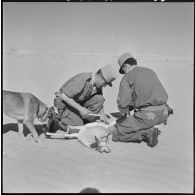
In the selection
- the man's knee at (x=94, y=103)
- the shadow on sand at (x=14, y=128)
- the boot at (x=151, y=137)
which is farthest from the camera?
the shadow on sand at (x=14, y=128)

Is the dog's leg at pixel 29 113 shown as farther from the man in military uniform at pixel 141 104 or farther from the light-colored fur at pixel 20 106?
the man in military uniform at pixel 141 104

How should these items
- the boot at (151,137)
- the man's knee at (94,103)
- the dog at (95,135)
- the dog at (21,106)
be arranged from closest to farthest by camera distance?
1. the dog at (95,135)
2. the boot at (151,137)
3. the dog at (21,106)
4. the man's knee at (94,103)

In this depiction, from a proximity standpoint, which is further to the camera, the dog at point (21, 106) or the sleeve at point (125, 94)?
the dog at point (21, 106)

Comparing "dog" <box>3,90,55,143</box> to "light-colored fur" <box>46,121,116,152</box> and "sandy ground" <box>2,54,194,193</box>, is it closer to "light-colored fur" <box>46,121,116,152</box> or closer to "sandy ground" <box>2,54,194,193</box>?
"sandy ground" <box>2,54,194,193</box>

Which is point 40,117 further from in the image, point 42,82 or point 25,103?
point 42,82

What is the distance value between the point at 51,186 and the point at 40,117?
2.18 metres

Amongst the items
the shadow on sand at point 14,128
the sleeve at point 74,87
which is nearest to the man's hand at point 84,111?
the sleeve at point 74,87

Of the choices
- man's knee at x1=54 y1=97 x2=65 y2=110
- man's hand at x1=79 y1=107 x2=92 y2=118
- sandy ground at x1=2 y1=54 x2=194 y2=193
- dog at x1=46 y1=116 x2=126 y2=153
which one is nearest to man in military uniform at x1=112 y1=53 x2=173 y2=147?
sandy ground at x1=2 y1=54 x2=194 y2=193

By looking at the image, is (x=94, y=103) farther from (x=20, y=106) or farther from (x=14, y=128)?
(x=14, y=128)

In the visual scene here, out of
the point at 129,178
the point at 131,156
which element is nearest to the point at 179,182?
the point at 129,178

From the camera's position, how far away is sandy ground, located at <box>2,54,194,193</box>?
3.72 meters

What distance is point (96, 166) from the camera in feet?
13.9

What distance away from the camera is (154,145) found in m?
5.04

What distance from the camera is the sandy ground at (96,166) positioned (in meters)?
3.72
